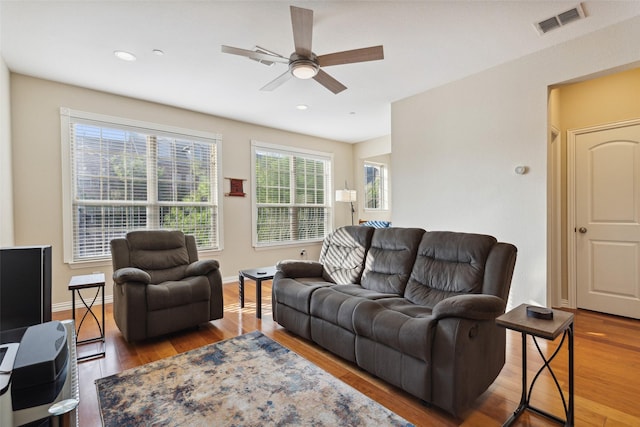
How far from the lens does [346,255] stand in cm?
324

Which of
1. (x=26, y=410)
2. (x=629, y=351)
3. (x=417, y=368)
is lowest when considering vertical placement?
(x=629, y=351)

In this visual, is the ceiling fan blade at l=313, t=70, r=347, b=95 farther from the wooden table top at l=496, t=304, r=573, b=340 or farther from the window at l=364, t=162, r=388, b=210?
the window at l=364, t=162, r=388, b=210

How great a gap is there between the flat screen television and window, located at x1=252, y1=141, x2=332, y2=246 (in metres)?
3.84

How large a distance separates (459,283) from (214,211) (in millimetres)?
3967

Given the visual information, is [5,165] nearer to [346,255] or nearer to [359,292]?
[346,255]

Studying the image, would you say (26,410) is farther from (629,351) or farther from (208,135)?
(208,135)

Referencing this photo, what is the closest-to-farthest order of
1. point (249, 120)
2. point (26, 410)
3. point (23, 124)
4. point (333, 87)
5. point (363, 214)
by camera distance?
point (26, 410), point (333, 87), point (23, 124), point (249, 120), point (363, 214)

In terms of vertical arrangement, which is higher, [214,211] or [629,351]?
[214,211]

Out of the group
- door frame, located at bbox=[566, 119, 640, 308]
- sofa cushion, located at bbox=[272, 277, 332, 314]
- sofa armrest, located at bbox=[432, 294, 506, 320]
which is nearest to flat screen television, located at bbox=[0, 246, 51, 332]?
sofa cushion, located at bbox=[272, 277, 332, 314]

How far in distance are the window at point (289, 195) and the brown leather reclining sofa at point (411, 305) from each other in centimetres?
255

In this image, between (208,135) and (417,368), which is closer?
(417,368)

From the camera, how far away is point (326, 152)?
21.9ft

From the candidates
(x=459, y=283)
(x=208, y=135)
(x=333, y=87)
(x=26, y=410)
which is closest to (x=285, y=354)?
(x=459, y=283)

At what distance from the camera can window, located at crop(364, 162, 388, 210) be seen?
7.54m
